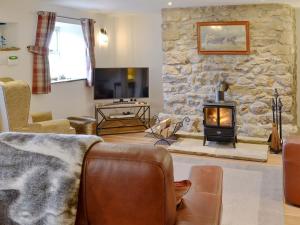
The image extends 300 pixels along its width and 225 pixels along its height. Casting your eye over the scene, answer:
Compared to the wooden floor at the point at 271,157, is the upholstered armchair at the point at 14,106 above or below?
above

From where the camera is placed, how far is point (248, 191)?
353cm

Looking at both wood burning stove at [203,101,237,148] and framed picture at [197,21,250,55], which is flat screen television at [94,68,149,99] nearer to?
framed picture at [197,21,250,55]

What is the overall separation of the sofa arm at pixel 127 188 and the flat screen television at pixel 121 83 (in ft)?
16.9

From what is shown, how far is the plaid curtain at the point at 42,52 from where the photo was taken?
5.12 meters

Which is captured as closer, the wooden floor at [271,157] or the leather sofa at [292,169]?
the wooden floor at [271,157]

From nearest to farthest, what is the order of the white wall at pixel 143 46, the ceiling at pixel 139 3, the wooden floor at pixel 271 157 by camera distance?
the wooden floor at pixel 271 157 < the ceiling at pixel 139 3 < the white wall at pixel 143 46

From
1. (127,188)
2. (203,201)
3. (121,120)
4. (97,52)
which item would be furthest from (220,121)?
(127,188)

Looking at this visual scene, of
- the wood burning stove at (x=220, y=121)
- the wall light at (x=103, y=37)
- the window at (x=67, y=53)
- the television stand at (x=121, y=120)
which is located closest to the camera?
the wood burning stove at (x=220, y=121)

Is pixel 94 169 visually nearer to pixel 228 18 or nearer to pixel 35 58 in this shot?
pixel 35 58

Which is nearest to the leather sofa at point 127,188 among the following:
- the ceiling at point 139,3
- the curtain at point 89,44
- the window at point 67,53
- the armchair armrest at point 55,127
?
the armchair armrest at point 55,127

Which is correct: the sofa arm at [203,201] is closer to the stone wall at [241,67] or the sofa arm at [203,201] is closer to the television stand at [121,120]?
the stone wall at [241,67]

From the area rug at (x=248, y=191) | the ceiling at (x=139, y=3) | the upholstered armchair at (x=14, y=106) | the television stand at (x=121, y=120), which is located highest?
the ceiling at (x=139, y=3)

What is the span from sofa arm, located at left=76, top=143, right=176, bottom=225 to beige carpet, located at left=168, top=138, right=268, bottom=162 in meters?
3.59

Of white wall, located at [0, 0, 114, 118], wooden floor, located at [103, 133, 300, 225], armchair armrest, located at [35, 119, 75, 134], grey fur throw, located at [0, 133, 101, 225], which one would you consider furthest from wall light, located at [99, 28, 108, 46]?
grey fur throw, located at [0, 133, 101, 225]
